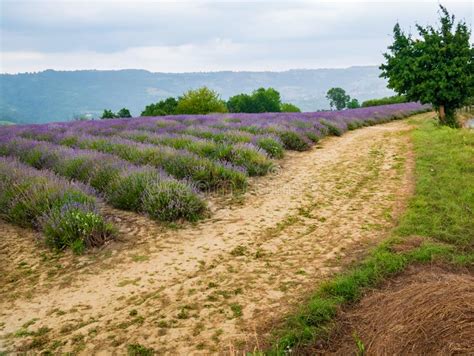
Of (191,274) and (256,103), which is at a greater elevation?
(256,103)

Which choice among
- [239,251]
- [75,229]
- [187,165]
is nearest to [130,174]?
[187,165]

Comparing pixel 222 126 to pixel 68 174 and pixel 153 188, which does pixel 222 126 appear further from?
pixel 153 188

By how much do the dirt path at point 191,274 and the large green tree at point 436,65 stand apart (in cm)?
1135

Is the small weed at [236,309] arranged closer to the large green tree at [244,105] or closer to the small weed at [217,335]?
the small weed at [217,335]

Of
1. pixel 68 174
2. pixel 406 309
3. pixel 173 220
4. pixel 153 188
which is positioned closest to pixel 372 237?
pixel 406 309

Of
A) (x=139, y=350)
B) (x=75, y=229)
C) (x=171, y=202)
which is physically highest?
(x=171, y=202)

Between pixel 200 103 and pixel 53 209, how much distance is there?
34.8 metres

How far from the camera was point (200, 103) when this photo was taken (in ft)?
128

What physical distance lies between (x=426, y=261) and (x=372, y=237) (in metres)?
0.92

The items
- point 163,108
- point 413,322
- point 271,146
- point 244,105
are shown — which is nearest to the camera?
point 413,322

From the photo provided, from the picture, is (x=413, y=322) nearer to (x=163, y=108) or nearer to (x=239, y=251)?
(x=239, y=251)

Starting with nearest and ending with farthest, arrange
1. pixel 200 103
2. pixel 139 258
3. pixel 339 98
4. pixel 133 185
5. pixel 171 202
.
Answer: pixel 139 258
pixel 171 202
pixel 133 185
pixel 200 103
pixel 339 98

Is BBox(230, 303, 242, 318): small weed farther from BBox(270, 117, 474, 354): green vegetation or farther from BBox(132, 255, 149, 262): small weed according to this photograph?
BBox(132, 255, 149, 262): small weed

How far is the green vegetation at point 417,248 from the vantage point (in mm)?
2896
